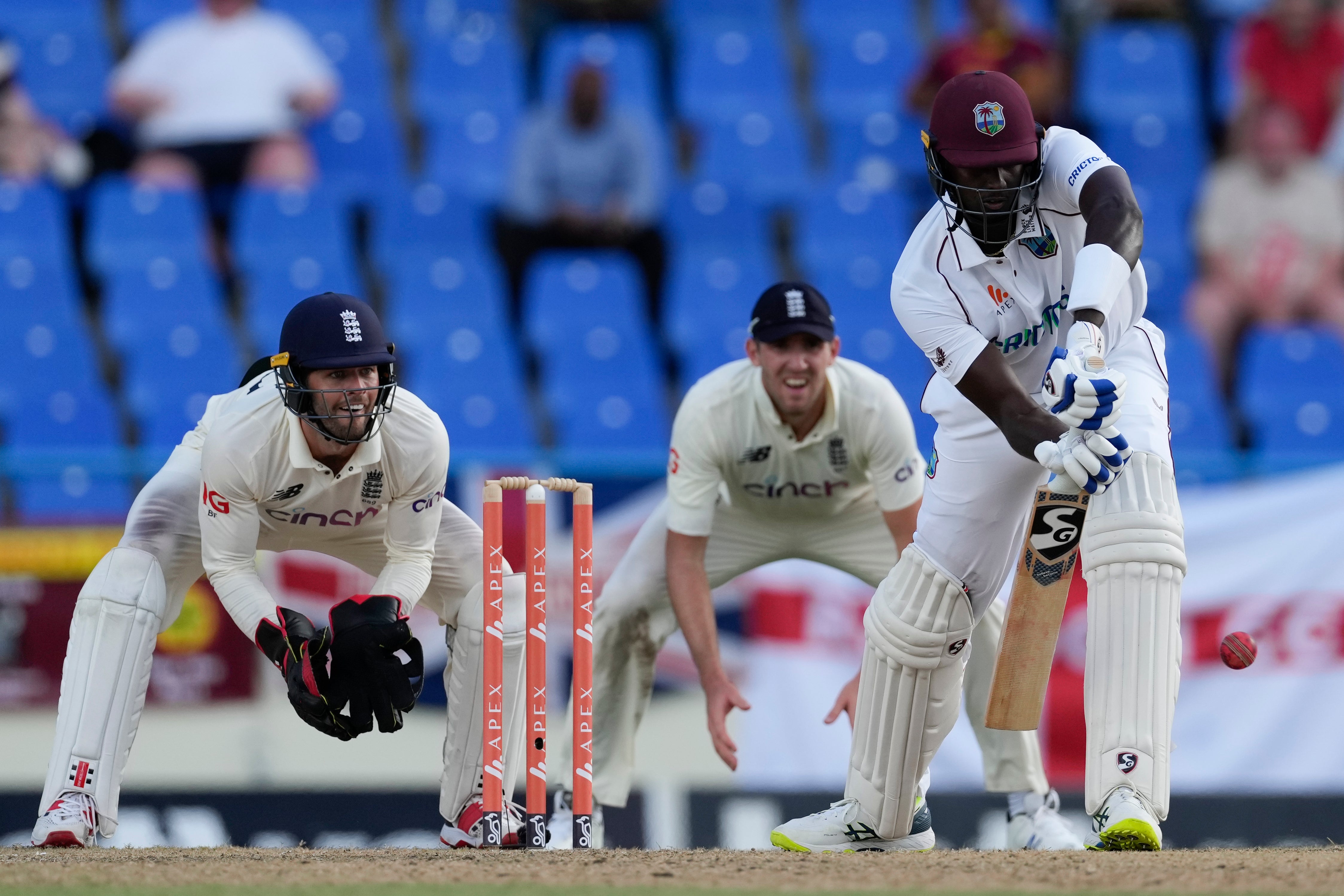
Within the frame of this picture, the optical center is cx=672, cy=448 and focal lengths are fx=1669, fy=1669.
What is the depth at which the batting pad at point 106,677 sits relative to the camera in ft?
14.8

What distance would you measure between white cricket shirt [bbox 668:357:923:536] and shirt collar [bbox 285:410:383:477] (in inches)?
48.4

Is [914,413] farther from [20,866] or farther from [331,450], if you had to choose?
[20,866]

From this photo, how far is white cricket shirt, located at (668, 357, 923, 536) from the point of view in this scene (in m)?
5.29

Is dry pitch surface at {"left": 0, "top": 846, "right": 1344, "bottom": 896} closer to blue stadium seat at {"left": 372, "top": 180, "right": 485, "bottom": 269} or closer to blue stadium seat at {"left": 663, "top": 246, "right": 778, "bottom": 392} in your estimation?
blue stadium seat at {"left": 663, "top": 246, "right": 778, "bottom": 392}

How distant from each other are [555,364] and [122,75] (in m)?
2.99

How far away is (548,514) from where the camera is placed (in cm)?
645

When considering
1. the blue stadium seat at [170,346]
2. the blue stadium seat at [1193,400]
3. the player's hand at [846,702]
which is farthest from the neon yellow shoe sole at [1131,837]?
the blue stadium seat at [170,346]

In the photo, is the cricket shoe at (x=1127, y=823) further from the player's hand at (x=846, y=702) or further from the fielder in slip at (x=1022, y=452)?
the player's hand at (x=846, y=702)

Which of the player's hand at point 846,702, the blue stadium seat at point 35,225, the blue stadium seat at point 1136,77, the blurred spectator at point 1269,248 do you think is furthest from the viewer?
the blue stadium seat at point 1136,77

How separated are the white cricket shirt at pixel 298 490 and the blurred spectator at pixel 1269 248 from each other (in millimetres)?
5571

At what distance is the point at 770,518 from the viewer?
5.71 metres

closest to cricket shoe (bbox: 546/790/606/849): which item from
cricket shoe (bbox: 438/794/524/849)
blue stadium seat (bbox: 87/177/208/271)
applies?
cricket shoe (bbox: 438/794/524/849)

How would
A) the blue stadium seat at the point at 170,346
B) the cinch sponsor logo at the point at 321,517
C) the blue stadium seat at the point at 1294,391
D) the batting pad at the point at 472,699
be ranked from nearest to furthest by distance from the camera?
the cinch sponsor logo at the point at 321,517 < the batting pad at the point at 472,699 < the blue stadium seat at the point at 170,346 < the blue stadium seat at the point at 1294,391

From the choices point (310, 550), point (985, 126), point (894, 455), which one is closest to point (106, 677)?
point (310, 550)
